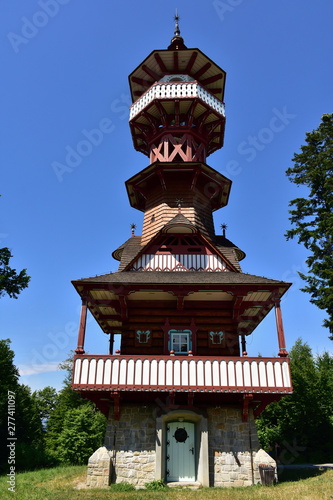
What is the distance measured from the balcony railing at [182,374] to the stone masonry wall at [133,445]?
180 centimetres

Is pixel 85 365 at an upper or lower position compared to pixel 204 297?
lower

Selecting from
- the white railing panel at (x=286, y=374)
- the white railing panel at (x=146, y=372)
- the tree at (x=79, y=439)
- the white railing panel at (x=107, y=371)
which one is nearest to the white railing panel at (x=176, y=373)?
the white railing panel at (x=146, y=372)

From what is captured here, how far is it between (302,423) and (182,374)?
633 inches

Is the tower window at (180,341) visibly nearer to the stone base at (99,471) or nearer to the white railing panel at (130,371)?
the white railing panel at (130,371)

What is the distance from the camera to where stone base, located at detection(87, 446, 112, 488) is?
12.5m

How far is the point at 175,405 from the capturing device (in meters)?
13.8

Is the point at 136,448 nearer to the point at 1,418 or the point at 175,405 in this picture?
the point at 175,405

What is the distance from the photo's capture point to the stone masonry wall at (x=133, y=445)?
42.5 ft

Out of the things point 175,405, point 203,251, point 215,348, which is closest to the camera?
point 175,405

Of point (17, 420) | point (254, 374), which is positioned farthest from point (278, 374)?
point (17, 420)

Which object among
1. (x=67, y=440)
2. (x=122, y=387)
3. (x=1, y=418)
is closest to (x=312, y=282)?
(x=122, y=387)

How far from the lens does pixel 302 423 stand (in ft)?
81.9

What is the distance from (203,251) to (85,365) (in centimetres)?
728

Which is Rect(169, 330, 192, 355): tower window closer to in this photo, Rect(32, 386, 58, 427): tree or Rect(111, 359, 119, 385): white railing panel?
Rect(111, 359, 119, 385): white railing panel
